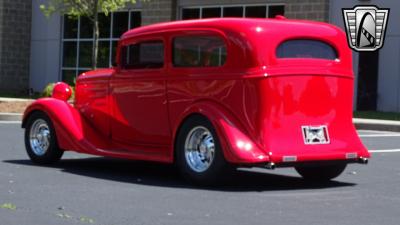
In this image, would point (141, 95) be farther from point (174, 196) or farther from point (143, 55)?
point (174, 196)

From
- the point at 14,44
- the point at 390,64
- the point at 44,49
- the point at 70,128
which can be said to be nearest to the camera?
the point at 70,128

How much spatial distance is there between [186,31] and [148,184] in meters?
1.80

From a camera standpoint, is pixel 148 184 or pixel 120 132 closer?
pixel 148 184

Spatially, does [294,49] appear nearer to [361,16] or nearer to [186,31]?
[186,31]

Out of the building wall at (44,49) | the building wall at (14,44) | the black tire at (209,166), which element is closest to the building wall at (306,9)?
the building wall at (44,49)

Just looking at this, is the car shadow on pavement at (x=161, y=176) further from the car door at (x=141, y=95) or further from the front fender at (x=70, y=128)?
the car door at (x=141, y=95)

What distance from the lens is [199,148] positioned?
10023mm

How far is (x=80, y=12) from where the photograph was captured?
1093 inches

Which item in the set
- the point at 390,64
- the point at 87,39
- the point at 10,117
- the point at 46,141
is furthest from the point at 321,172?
the point at 87,39

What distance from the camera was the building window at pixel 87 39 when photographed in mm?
34531

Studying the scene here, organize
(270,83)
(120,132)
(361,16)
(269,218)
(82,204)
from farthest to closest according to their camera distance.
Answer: (361,16) → (120,132) → (270,83) → (82,204) → (269,218)

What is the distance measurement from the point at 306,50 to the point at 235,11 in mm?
21367

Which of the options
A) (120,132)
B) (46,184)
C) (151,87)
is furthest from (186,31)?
(46,184)

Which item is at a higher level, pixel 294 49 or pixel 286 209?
pixel 294 49
